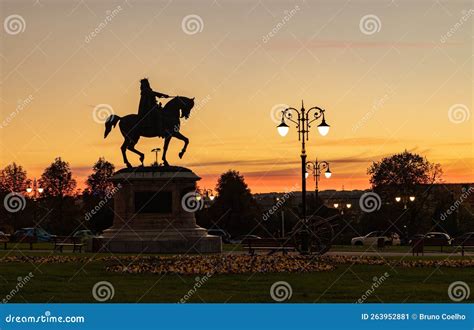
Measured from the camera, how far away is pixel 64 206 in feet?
308

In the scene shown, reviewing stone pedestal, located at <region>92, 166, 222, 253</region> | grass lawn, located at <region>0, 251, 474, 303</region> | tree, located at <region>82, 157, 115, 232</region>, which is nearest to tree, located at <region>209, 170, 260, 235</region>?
tree, located at <region>82, 157, 115, 232</region>

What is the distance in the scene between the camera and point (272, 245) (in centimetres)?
3553

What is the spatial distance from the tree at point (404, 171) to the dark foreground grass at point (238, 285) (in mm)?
55958

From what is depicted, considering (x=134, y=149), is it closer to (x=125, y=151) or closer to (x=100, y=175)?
(x=125, y=151)

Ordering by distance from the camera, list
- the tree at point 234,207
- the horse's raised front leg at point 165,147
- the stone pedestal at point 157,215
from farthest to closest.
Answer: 1. the tree at point 234,207
2. the horse's raised front leg at point 165,147
3. the stone pedestal at point 157,215

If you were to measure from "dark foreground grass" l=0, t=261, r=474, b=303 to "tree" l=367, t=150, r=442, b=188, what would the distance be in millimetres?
55958

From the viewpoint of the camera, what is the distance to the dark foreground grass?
18.3 meters

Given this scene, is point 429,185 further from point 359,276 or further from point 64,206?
point 359,276

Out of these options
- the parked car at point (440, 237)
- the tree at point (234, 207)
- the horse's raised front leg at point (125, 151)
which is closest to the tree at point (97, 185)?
the tree at point (234, 207)

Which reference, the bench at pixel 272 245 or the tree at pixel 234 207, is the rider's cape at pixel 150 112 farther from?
the tree at pixel 234 207

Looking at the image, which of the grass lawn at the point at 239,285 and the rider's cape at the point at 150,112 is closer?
the grass lawn at the point at 239,285

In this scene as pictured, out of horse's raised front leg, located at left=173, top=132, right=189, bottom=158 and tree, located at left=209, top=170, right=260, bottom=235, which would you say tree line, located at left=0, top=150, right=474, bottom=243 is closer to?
tree, located at left=209, top=170, right=260, bottom=235

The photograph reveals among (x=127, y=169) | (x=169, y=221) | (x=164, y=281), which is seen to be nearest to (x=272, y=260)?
(x=164, y=281)

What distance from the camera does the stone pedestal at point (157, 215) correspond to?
36250 mm
